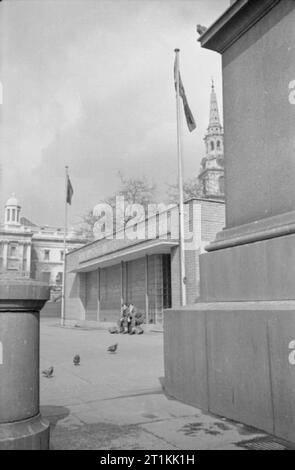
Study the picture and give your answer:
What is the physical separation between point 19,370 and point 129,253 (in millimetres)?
19891

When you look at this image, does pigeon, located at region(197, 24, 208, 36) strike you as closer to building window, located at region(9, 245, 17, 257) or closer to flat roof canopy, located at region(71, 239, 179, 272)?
flat roof canopy, located at region(71, 239, 179, 272)

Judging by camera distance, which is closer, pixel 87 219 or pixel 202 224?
pixel 202 224

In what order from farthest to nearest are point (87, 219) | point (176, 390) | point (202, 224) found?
point (87, 219)
point (202, 224)
point (176, 390)

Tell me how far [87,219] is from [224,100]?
146 feet

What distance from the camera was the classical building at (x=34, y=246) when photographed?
82.9 meters

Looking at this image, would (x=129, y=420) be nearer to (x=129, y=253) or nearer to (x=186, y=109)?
(x=186, y=109)

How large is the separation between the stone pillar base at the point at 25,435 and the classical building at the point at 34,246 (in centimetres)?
7702

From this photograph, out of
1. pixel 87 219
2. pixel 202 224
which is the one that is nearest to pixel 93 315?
pixel 202 224

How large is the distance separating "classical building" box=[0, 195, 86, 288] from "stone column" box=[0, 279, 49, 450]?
7698 centimetres

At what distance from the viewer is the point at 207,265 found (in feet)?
16.1

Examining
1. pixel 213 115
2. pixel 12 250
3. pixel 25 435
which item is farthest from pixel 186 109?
pixel 12 250

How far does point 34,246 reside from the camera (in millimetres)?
89000

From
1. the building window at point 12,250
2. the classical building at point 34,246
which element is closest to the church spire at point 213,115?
the classical building at point 34,246
